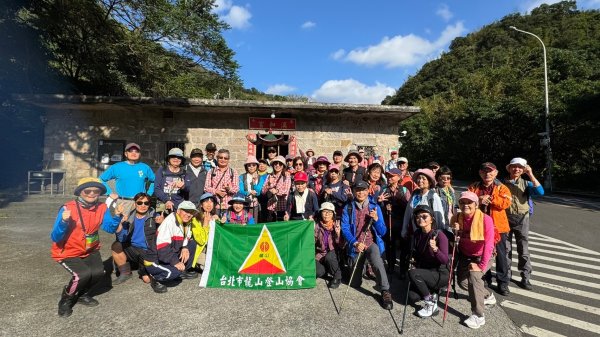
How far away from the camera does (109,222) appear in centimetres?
387

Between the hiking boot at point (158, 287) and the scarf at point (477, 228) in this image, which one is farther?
the hiking boot at point (158, 287)

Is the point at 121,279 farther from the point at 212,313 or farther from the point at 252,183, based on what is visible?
the point at 252,183

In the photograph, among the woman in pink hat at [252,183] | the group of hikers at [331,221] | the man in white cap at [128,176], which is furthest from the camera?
the woman in pink hat at [252,183]

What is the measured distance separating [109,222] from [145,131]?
7.53 meters

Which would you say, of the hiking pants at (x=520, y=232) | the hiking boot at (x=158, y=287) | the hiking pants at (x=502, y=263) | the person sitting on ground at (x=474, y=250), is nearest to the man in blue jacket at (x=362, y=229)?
the person sitting on ground at (x=474, y=250)

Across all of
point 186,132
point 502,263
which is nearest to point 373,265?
point 502,263

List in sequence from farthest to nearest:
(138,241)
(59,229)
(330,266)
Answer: (330,266) → (138,241) → (59,229)

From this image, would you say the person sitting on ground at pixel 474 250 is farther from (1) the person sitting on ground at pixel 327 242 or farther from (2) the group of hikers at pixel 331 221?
(1) the person sitting on ground at pixel 327 242

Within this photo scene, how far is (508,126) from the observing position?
869 inches

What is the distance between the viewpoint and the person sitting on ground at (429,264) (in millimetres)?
3643

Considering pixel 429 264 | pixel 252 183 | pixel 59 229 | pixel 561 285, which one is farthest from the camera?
pixel 252 183

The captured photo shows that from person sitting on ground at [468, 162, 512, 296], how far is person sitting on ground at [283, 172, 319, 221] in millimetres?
2307

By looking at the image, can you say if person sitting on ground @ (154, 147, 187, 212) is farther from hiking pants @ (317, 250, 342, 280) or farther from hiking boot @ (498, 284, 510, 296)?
hiking boot @ (498, 284, 510, 296)

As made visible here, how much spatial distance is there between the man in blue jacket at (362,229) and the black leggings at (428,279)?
0.53 m
